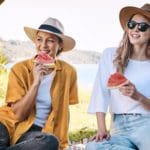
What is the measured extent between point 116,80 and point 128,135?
0.39 metres

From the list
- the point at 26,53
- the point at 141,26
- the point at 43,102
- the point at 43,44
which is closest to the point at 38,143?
the point at 43,102

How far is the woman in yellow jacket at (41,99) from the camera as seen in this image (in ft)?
12.4

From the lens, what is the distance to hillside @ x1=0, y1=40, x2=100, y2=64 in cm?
678

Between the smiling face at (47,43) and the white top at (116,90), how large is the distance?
0.41m

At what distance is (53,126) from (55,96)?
A: 231 millimetres

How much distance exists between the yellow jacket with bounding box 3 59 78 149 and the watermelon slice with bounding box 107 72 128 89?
1.78ft

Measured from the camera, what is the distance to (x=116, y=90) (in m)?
3.75

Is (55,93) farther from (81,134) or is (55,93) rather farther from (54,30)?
(81,134)

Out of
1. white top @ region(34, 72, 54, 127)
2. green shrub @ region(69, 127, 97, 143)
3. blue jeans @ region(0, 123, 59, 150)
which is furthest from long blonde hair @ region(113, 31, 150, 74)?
green shrub @ region(69, 127, 97, 143)

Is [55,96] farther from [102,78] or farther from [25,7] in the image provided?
[25,7]

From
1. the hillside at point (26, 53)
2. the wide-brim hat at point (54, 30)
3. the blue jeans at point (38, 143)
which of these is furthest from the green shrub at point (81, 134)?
the blue jeans at point (38, 143)

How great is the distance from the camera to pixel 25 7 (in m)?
8.23

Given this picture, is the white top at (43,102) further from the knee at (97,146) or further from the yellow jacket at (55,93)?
the knee at (97,146)

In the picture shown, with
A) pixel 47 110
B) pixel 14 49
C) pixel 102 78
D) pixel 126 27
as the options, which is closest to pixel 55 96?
pixel 47 110
